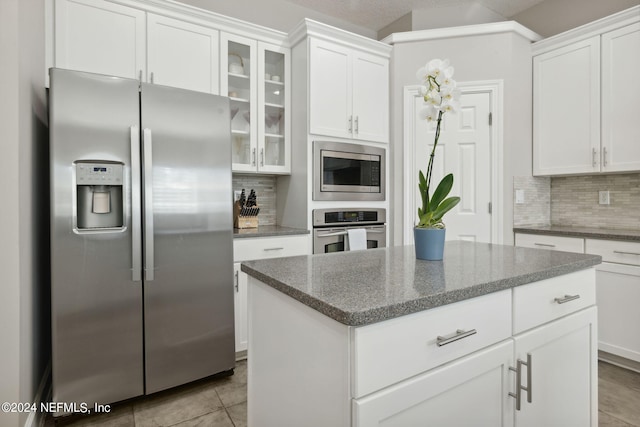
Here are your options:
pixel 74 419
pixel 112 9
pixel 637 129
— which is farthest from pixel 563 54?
pixel 74 419

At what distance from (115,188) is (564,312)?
2.15 m

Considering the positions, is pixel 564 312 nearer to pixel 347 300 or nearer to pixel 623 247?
pixel 347 300

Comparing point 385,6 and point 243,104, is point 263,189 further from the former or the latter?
point 385,6

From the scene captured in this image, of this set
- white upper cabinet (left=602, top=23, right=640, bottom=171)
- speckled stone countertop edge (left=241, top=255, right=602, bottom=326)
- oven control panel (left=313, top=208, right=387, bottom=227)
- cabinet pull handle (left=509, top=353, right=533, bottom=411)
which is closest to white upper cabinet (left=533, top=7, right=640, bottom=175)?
white upper cabinet (left=602, top=23, right=640, bottom=171)

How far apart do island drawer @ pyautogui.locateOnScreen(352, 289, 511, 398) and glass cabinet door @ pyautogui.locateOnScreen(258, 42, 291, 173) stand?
216cm

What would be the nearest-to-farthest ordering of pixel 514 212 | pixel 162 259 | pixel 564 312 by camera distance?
pixel 564 312, pixel 162 259, pixel 514 212

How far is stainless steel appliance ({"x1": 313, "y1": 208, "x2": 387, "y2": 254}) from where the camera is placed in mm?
2795

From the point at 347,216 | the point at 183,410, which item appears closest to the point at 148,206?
the point at 183,410

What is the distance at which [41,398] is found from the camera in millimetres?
1850

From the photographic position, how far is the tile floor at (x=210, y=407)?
70.7 inches

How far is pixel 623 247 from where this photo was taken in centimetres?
233

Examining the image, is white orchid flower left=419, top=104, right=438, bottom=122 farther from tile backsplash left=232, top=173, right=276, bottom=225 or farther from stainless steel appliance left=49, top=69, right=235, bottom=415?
tile backsplash left=232, top=173, right=276, bottom=225

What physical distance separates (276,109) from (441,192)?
203 centimetres

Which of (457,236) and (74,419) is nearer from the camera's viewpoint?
(74,419)
